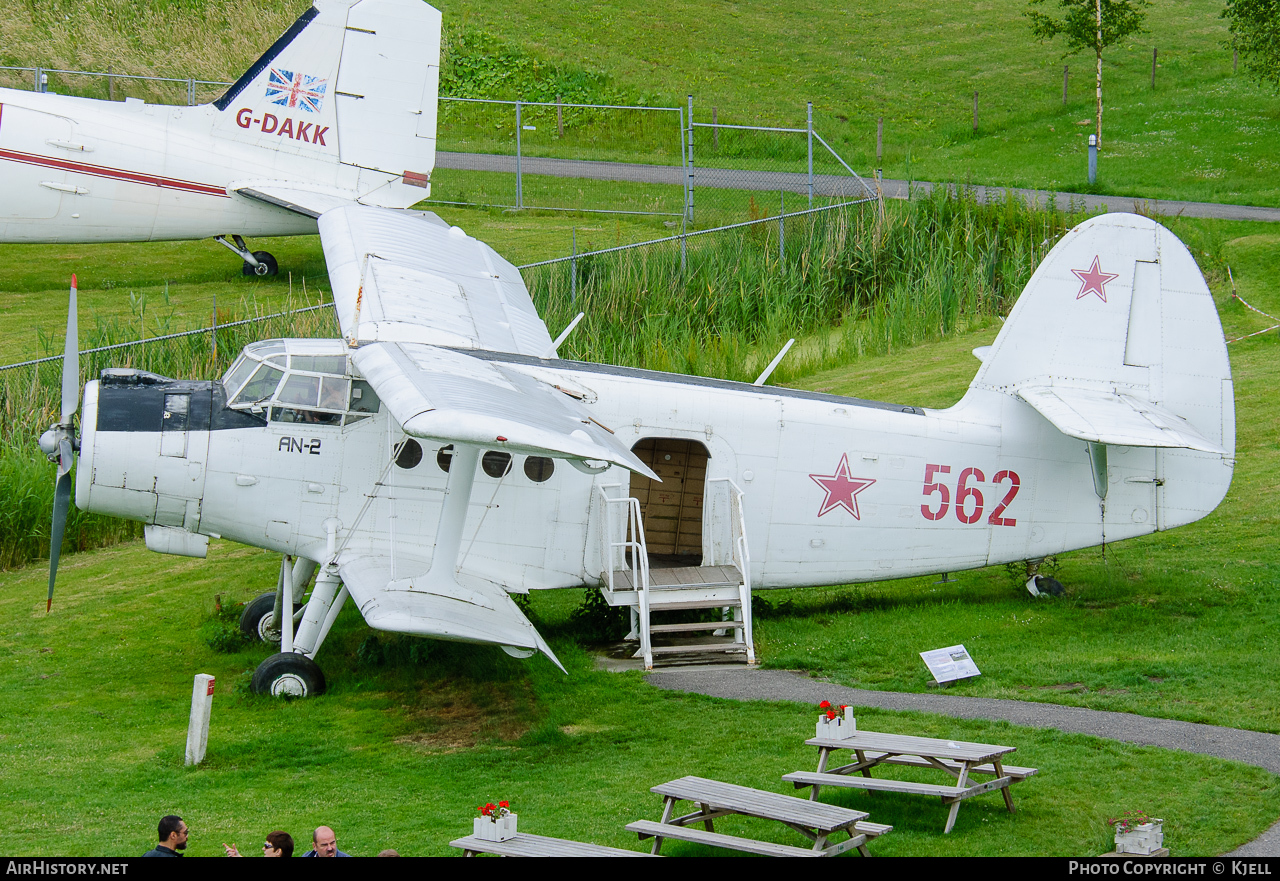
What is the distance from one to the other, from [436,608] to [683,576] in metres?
3.26

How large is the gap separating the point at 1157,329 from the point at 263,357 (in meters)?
9.32

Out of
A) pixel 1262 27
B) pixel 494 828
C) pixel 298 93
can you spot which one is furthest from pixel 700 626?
pixel 1262 27

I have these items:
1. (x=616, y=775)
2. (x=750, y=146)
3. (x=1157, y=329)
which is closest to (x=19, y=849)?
(x=616, y=775)

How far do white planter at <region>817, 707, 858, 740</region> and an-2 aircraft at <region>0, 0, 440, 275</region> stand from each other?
1913cm

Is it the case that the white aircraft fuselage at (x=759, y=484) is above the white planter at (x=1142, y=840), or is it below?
above

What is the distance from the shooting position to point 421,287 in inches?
578

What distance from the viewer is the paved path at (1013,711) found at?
1020cm

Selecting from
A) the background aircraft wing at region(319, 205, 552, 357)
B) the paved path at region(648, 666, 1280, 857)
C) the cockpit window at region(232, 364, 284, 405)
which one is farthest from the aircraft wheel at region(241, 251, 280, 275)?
the paved path at region(648, 666, 1280, 857)

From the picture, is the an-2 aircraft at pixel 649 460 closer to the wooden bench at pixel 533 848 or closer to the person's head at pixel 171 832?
the wooden bench at pixel 533 848

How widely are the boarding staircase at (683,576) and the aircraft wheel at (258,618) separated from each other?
12.2 feet

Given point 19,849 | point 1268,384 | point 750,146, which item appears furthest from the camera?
point 750,146

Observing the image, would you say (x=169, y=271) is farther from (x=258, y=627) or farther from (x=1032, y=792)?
(x=1032, y=792)

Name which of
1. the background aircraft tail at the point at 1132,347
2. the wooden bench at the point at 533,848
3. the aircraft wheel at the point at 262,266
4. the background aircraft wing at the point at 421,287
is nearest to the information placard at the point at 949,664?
the background aircraft tail at the point at 1132,347

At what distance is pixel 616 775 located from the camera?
33.6 ft
